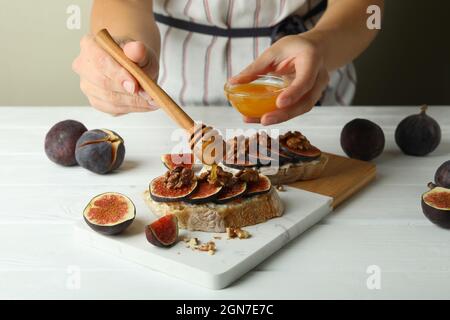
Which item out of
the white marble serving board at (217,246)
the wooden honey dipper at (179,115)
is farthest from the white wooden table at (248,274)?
the wooden honey dipper at (179,115)

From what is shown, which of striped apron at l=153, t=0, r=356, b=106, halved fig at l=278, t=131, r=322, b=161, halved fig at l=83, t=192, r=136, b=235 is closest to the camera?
halved fig at l=83, t=192, r=136, b=235

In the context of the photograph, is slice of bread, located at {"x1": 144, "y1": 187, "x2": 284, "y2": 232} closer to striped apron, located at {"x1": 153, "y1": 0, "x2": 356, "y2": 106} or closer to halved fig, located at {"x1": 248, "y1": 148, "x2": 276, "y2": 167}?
halved fig, located at {"x1": 248, "y1": 148, "x2": 276, "y2": 167}

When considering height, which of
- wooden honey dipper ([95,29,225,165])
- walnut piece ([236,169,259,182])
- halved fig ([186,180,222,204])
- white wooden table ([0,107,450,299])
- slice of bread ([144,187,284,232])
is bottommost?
white wooden table ([0,107,450,299])

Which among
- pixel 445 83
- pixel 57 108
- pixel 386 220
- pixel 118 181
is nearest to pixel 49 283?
pixel 118 181

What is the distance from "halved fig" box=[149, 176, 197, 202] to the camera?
1.61m

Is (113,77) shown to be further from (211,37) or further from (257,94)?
(211,37)

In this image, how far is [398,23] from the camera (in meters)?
3.45

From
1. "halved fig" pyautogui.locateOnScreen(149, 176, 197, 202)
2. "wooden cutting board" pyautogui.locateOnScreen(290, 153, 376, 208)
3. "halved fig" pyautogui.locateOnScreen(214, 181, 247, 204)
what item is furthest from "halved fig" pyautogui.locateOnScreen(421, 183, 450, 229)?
"halved fig" pyautogui.locateOnScreen(149, 176, 197, 202)

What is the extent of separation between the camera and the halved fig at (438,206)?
1.61 m

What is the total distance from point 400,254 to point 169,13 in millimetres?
1380

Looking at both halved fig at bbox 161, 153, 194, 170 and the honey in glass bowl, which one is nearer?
the honey in glass bowl

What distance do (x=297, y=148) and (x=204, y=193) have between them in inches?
16.7

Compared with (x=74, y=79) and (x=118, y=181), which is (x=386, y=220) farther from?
(x=74, y=79)

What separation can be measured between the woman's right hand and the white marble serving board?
1.24 ft
